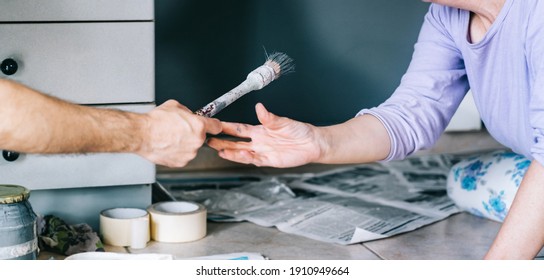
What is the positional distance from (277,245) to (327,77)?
514 mm

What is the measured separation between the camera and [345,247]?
167cm

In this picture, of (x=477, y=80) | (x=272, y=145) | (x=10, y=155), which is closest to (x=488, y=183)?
(x=477, y=80)

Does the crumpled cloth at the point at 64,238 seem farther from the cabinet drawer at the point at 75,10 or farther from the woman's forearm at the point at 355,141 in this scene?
the woman's forearm at the point at 355,141

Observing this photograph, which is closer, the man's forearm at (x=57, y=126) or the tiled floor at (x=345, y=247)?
the man's forearm at (x=57, y=126)

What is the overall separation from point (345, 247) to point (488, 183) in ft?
1.37

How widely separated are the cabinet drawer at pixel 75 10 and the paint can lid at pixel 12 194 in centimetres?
32

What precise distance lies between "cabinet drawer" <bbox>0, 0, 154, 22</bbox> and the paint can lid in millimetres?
318

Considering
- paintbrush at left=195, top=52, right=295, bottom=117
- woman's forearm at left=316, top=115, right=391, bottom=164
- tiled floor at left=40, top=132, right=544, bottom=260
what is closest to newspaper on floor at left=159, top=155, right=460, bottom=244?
tiled floor at left=40, top=132, right=544, bottom=260

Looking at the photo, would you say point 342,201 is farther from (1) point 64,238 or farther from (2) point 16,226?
(2) point 16,226

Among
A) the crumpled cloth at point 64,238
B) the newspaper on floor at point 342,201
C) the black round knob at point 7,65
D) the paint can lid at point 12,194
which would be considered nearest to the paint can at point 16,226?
the paint can lid at point 12,194

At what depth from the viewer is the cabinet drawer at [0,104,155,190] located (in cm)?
163

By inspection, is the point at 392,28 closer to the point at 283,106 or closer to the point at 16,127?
the point at 283,106

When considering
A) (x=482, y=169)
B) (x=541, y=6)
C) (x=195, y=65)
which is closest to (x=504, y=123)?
(x=541, y=6)

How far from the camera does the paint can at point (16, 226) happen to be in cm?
142
